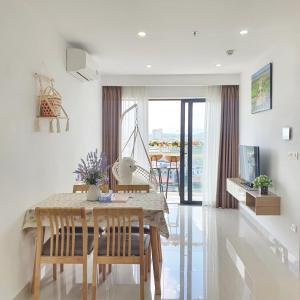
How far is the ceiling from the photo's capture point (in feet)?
10.7

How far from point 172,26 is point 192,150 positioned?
146 inches

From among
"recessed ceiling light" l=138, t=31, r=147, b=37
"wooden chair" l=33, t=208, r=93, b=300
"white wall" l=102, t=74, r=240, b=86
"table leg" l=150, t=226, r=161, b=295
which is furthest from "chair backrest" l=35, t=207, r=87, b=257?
"white wall" l=102, t=74, r=240, b=86

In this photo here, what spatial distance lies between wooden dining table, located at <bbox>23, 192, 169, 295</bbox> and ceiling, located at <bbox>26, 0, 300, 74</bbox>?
193 cm

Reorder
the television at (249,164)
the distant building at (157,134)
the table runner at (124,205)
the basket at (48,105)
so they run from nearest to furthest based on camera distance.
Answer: the table runner at (124,205), the basket at (48,105), the television at (249,164), the distant building at (157,134)

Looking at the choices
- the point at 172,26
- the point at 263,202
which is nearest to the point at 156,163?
the point at 263,202

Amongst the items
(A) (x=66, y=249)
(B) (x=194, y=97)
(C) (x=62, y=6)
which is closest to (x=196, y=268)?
(A) (x=66, y=249)

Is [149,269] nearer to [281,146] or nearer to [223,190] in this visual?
[281,146]

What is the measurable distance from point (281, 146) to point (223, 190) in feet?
9.00

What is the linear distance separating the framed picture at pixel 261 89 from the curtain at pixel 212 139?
1272 millimetres

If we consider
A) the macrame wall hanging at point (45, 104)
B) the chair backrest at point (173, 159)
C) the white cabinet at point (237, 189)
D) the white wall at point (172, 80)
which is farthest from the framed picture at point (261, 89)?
the macrame wall hanging at point (45, 104)

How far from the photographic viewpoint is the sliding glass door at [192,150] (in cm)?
718

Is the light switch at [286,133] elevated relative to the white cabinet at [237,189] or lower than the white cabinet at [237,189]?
elevated

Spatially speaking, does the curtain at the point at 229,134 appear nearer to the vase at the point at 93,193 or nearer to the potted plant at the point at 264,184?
the potted plant at the point at 264,184

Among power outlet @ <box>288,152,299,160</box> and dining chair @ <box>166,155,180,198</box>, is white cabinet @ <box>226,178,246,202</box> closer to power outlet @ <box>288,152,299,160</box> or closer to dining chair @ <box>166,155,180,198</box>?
power outlet @ <box>288,152,299,160</box>
